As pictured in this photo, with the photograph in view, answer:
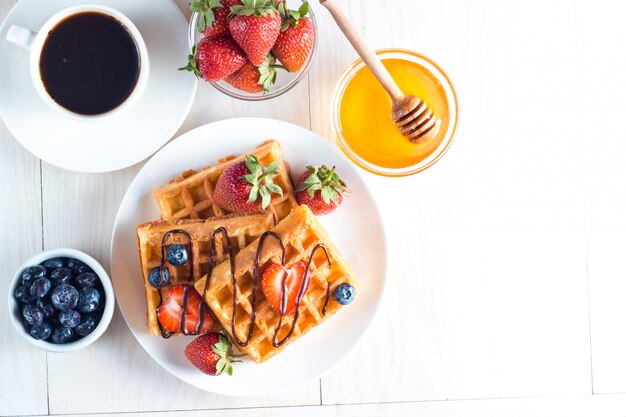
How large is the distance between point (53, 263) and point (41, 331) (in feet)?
0.57

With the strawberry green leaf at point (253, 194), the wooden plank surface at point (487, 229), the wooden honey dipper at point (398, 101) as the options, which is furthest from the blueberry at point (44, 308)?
the wooden honey dipper at point (398, 101)

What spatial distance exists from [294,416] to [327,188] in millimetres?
703

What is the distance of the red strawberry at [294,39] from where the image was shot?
5.20ft

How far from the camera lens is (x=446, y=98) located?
180 centimetres

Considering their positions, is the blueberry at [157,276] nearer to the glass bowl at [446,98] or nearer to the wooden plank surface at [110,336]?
the wooden plank surface at [110,336]

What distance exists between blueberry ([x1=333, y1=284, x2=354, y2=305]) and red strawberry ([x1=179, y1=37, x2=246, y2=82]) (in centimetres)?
60

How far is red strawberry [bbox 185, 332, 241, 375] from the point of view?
5.52 ft

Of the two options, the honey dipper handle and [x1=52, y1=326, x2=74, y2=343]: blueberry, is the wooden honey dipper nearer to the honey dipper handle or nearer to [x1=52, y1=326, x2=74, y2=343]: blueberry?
the honey dipper handle

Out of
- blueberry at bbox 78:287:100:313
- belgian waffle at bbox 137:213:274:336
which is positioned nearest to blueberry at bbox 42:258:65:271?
blueberry at bbox 78:287:100:313

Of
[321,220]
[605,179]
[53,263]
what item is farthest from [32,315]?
[605,179]

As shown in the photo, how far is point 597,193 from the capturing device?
77.1 inches

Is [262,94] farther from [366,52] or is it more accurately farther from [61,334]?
[61,334]

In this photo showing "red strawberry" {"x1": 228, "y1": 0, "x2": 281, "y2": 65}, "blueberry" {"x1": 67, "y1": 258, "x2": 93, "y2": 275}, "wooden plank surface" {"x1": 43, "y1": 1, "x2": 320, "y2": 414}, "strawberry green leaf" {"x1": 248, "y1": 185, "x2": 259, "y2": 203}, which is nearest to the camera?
"red strawberry" {"x1": 228, "y1": 0, "x2": 281, "y2": 65}

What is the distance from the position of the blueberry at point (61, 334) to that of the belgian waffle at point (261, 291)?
34 centimetres
